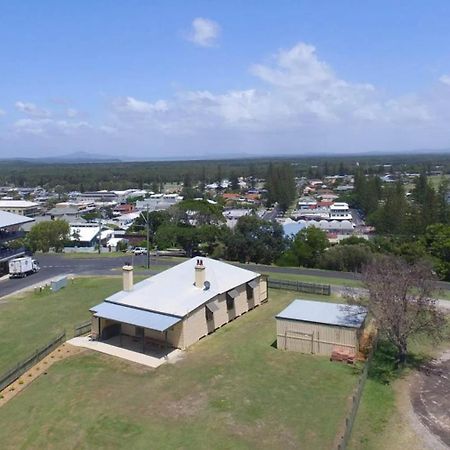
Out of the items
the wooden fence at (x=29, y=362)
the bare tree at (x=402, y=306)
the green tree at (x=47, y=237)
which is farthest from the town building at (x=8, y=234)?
the bare tree at (x=402, y=306)

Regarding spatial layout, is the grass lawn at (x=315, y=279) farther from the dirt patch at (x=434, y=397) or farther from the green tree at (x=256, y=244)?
the dirt patch at (x=434, y=397)

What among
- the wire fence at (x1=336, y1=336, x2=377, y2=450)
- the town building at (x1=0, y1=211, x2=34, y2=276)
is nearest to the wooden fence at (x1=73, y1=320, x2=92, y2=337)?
the wire fence at (x1=336, y1=336, x2=377, y2=450)

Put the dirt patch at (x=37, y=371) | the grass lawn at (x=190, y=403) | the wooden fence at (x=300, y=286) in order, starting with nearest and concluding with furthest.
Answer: the grass lawn at (x=190, y=403)
the dirt patch at (x=37, y=371)
the wooden fence at (x=300, y=286)

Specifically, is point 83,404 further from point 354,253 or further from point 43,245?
point 43,245

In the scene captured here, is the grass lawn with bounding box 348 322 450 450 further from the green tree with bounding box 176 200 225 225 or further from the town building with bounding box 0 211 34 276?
the green tree with bounding box 176 200 225 225

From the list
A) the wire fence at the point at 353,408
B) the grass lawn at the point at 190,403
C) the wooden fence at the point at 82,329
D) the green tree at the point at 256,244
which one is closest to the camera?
the wire fence at the point at 353,408
